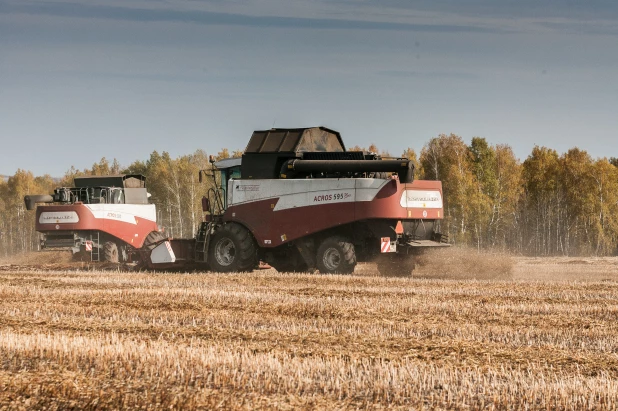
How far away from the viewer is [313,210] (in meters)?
19.4

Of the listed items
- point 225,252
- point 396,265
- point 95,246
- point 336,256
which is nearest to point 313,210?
point 336,256

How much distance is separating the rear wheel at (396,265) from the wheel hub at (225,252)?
3868 mm

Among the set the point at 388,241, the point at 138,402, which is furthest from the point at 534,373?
the point at 388,241

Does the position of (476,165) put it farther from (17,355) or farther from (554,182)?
(17,355)

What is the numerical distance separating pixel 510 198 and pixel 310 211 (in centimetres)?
3815

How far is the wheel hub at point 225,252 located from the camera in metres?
20.8

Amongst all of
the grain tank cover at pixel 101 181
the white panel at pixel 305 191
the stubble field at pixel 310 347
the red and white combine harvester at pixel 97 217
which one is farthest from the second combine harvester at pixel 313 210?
the grain tank cover at pixel 101 181

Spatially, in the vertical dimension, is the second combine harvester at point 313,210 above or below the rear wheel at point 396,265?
above

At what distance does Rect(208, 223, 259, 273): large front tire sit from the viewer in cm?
2050

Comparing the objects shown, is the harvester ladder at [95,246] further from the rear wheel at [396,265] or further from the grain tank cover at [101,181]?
the rear wheel at [396,265]

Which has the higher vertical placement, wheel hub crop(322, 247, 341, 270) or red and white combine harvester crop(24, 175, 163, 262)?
red and white combine harvester crop(24, 175, 163, 262)

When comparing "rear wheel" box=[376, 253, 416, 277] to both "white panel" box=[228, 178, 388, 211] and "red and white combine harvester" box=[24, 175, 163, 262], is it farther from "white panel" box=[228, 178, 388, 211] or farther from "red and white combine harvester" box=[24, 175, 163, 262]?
"red and white combine harvester" box=[24, 175, 163, 262]

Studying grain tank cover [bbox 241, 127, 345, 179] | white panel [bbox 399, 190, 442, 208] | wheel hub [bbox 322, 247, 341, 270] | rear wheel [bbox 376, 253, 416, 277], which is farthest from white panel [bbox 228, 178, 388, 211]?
rear wheel [bbox 376, 253, 416, 277]

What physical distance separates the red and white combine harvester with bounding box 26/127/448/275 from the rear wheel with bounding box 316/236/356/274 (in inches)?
1.0
